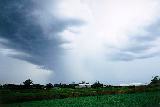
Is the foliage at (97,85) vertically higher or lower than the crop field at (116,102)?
higher

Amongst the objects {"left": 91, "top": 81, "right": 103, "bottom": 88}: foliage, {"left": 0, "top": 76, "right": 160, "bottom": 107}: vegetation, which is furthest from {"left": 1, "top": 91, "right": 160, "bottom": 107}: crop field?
{"left": 91, "top": 81, "right": 103, "bottom": 88}: foliage

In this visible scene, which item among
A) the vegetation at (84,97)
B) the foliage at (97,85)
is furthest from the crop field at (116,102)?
the foliage at (97,85)

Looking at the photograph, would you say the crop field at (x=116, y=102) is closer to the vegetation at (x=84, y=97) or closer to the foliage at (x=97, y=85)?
the vegetation at (x=84, y=97)

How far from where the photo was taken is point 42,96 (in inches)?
2442

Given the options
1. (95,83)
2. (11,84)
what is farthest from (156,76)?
(11,84)

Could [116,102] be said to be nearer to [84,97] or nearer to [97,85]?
[84,97]

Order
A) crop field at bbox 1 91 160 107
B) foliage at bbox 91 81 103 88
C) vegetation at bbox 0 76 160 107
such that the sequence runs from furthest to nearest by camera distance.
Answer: foliage at bbox 91 81 103 88 → vegetation at bbox 0 76 160 107 → crop field at bbox 1 91 160 107

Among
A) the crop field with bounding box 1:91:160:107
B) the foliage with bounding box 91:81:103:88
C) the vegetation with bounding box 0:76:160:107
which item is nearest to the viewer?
the crop field with bounding box 1:91:160:107

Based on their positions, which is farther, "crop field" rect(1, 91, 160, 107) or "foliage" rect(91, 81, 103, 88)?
"foliage" rect(91, 81, 103, 88)

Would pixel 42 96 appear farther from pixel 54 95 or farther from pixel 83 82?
pixel 83 82

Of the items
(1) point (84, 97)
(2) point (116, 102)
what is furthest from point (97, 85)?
(2) point (116, 102)

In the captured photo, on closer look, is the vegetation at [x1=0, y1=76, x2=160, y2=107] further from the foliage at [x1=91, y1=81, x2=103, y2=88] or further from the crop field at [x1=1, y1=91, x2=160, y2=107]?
the foliage at [x1=91, y1=81, x2=103, y2=88]

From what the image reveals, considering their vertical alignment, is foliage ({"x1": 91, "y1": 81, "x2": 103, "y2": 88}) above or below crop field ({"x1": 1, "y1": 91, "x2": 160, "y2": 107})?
above

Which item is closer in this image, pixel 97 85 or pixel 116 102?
pixel 116 102
